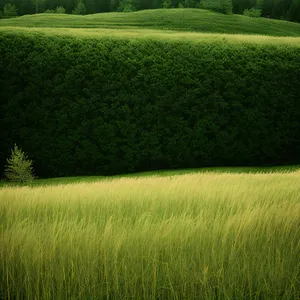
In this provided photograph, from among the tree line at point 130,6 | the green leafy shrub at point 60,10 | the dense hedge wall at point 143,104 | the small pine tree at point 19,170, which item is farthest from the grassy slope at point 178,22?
the small pine tree at point 19,170

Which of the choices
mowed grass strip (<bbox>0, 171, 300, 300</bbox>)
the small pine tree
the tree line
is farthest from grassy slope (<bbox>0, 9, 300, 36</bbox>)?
mowed grass strip (<bbox>0, 171, 300, 300</bbox>)

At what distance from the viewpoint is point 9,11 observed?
4716 cm

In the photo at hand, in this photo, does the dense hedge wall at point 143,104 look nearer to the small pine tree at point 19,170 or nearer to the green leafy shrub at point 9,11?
the small pine tree at point 19,170

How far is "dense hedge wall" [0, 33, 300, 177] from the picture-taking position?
1295cm

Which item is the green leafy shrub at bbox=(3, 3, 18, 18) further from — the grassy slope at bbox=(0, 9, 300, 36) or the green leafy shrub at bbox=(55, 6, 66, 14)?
the grassy slope at bbox=(0, 9, 300, 36)

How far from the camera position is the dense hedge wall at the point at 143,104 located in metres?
13.0

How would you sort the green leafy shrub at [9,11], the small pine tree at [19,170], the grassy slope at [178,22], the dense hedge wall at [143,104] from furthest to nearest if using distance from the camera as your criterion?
the green leafy shrub at [9,11]
the grassy slope at [178,22]
the dense hedge wall at [143,104]
the small pine tree at [19,170]

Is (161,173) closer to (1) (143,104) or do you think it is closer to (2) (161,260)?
(1) (143,104)

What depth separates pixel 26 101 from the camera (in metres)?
13.0

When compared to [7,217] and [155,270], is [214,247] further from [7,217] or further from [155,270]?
[7,217]

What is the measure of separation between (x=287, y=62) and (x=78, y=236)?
14647 millimetres

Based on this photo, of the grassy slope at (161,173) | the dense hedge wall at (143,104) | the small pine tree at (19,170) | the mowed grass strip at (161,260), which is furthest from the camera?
the dense hedge wall at (143,104)

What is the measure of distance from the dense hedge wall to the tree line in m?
→ 35.5

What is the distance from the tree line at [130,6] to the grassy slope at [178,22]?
24.8 feet
